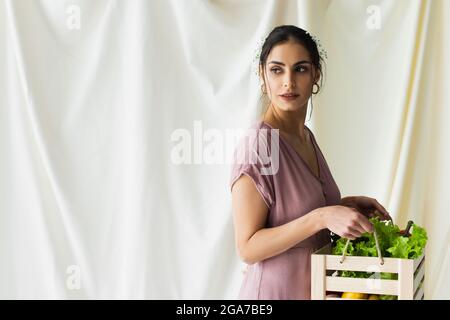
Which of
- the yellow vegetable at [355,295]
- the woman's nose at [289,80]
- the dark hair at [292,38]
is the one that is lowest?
the yellow vegetable at [355,295]

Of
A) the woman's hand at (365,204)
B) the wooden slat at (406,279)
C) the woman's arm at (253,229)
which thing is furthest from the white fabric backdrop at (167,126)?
the wooden slat at (406,279)

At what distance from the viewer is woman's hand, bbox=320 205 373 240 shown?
2.93ft

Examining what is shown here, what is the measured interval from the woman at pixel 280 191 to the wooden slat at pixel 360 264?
0.21ft

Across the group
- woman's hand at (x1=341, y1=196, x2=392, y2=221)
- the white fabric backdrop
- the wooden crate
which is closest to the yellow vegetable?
the wooden crate

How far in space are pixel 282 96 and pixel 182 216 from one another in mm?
1115

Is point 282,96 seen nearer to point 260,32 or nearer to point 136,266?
point 260,32

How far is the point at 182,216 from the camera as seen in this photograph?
2137mm

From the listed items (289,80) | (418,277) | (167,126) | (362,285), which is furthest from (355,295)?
(167,126)

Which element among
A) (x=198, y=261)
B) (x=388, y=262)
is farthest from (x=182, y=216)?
(x=388, y=262)

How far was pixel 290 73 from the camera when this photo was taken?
3.53ft

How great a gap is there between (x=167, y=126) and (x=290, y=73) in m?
1.09

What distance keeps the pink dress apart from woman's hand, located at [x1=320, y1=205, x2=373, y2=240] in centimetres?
13

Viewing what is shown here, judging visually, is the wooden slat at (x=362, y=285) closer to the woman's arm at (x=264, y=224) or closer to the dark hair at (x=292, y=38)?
the woman's arm at (x=264, y=224)

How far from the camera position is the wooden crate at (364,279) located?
88cm
